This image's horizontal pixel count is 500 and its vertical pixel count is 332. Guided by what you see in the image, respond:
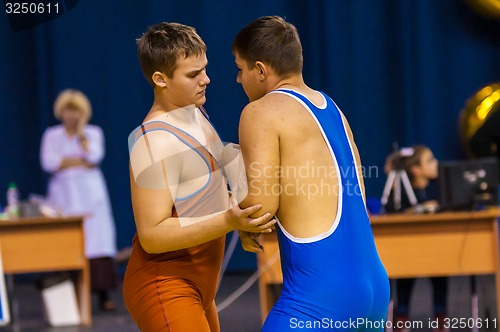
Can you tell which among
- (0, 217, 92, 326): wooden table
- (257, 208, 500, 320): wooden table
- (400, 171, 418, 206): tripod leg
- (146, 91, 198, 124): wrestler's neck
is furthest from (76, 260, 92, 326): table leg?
(146, 91, 198, 124): wrestler's neck

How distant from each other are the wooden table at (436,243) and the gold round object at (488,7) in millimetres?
3344

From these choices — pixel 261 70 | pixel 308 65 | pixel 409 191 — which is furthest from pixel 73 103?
pixel 261 70

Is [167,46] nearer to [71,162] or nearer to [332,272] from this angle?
[332,272]

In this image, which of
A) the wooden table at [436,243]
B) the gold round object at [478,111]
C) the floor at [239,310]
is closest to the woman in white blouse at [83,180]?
the floor at [239,310]

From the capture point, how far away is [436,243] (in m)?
5.34

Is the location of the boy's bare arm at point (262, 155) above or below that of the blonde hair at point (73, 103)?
below

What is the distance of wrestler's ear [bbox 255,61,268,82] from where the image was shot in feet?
7.51

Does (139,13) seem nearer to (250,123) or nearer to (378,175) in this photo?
(378,175)

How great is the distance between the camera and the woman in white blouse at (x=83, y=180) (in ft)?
22.7

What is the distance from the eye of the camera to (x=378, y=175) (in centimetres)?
855

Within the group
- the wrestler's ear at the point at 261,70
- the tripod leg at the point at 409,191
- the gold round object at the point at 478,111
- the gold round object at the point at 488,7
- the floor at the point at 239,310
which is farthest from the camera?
the gold round object at the point at 488,7

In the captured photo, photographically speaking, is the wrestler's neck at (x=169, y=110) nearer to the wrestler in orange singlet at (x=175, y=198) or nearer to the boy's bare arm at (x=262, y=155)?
the wrestler in orange singlet at (x=175, y=198)

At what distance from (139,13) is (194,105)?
250 inches

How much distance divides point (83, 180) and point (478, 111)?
11.9 feet
